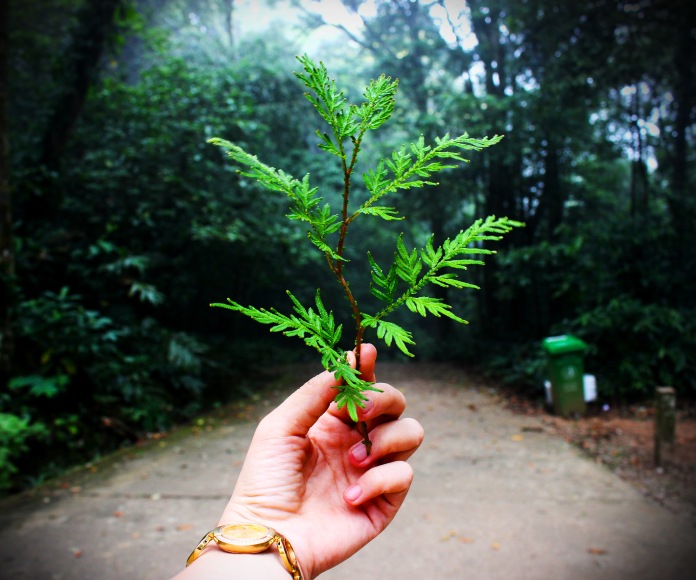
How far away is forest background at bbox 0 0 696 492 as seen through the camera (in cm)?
529

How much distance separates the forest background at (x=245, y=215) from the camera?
208 inches

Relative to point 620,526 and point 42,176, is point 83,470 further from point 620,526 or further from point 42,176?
point 620,526

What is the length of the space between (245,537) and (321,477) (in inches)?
9.9

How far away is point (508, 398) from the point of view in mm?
6785

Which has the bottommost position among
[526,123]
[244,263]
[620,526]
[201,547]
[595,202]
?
[620,526]

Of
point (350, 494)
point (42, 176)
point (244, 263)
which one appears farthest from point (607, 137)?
point (350, 494)

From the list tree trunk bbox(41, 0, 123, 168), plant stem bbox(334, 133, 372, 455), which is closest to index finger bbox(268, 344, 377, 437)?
plant stem bbox(334, 133, 372, 455)

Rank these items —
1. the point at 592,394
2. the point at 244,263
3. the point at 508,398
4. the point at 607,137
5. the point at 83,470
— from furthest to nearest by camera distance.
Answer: the point at 607,137 → the point at 244,263 → the point at 508,398 → the point at 592,394 → the point at 83,470

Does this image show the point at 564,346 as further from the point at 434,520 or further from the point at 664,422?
the point at 434,520

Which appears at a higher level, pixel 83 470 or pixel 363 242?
pixel 363 242

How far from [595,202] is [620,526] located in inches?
258

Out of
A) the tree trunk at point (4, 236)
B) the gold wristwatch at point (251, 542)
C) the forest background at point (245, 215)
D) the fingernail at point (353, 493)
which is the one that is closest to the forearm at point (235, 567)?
the gold wristwatch at point (251, 542)

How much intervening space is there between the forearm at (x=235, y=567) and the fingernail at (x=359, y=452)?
25cm

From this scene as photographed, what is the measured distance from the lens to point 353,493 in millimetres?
1058
